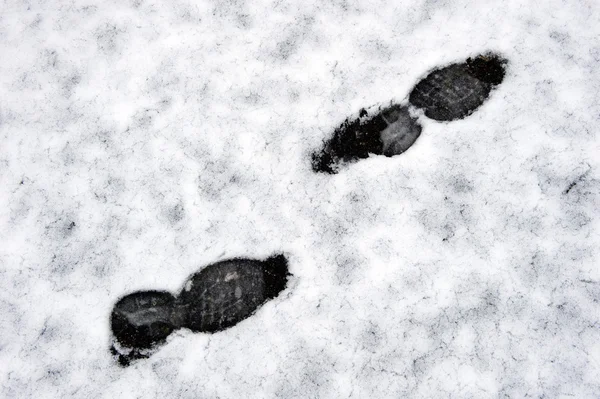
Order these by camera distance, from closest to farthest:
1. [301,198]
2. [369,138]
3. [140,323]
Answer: [140,323], [301,198], [369,138]

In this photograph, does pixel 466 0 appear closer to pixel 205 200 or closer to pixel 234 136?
pixel 234 136

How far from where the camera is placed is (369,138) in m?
3.34

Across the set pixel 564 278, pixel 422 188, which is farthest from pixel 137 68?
pixel 564 278

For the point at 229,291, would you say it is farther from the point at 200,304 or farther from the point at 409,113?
the point at 409,113

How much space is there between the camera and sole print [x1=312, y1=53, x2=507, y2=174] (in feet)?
10.8

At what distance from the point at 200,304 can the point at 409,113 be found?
7.24 feet

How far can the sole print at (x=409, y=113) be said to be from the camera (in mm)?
3307

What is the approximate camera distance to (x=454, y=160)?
10.6 feet

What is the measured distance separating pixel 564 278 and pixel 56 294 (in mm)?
3698

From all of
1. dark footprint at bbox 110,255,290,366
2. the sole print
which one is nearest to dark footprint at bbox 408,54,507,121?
the sole print

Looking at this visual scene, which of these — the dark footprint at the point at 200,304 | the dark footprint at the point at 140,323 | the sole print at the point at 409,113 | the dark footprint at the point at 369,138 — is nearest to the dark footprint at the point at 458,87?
the sole print at the point at 409,113

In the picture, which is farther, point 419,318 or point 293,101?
point 293,101

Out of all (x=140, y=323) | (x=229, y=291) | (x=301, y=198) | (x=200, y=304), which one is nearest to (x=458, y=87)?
(x=301, y=198)

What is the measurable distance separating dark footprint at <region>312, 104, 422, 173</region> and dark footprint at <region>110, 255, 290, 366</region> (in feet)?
2.90
